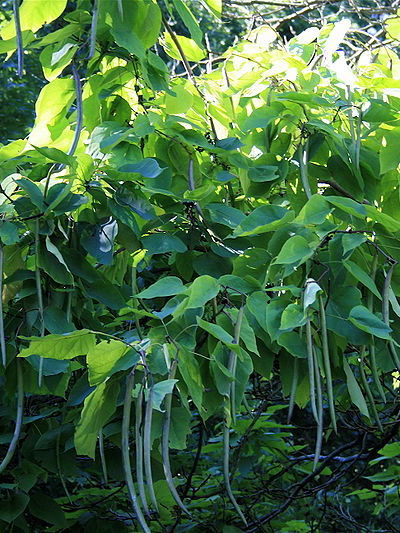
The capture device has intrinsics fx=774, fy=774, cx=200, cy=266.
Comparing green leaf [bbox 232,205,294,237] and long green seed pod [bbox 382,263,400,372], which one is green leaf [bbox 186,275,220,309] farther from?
long green seed pod [bbox 382,263,400,372]

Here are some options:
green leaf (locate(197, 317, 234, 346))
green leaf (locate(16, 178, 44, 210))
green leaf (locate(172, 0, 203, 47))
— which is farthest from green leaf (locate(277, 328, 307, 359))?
green leaf (locate(172, 0, 203, 47))

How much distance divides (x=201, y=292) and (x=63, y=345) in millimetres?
176

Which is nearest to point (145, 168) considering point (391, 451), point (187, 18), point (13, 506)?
point (187, 18)

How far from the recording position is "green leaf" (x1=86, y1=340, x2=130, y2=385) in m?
0.90

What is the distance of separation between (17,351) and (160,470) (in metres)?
0.45

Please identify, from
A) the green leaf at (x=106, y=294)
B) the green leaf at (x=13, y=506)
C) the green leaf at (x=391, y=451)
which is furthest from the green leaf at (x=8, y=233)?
the green leaf at (x=391, y=451)

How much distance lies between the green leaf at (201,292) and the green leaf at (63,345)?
0.13 meters

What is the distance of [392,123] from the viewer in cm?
122

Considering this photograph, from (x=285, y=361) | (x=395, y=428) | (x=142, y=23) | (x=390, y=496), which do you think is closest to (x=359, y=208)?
(x=285, y=361)

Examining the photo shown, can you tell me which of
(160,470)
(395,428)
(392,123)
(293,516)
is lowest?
(293,516)

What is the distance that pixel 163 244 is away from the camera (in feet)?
3.83

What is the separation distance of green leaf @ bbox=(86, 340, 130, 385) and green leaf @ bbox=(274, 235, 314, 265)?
223 mm

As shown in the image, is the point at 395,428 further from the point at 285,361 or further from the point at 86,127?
the point at 86,127

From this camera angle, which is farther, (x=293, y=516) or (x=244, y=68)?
(x=293, y=516)
